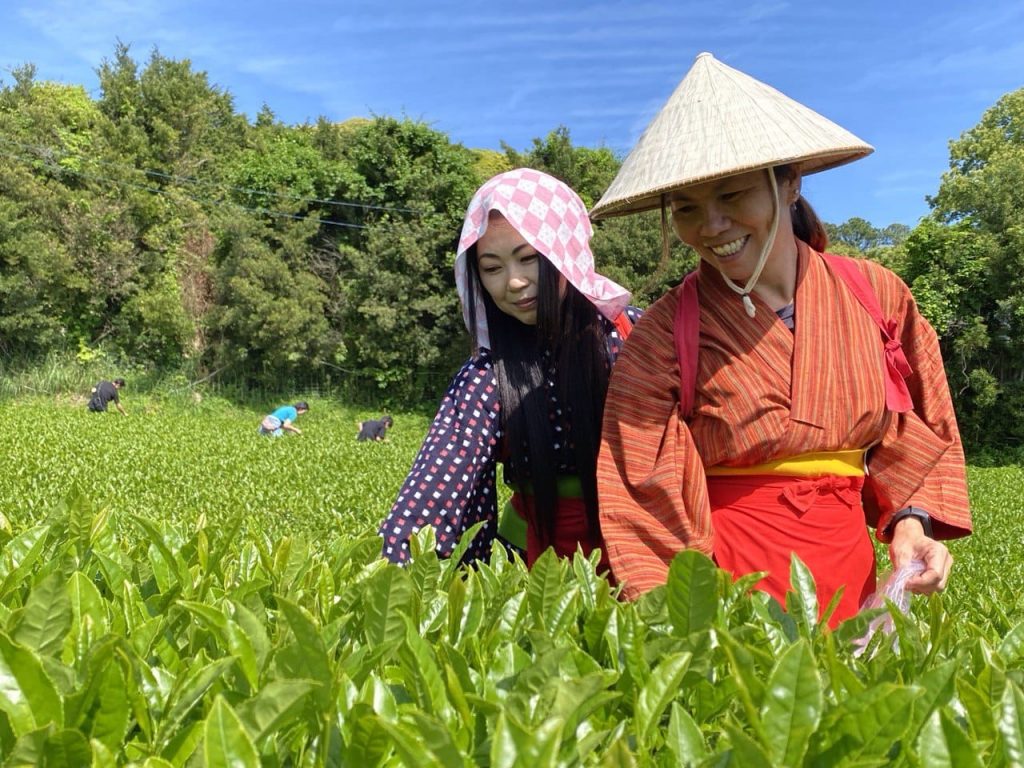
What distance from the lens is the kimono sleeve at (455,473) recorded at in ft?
6.95

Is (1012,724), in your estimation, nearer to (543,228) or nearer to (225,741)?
(225,741)

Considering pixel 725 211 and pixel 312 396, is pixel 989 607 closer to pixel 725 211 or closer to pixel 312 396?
pixel 725 211

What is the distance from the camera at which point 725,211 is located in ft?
6.11

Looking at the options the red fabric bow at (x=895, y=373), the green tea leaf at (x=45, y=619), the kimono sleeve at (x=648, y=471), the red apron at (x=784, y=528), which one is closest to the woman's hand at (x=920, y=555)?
the red apron at (x=784, y=528)

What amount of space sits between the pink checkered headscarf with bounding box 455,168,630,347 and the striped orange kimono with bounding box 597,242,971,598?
0.29 metres

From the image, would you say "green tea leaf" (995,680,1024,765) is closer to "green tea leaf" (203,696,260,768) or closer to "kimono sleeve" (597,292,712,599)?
"green tea leaf" (203,696,260,768)

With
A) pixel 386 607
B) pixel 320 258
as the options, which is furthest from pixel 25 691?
pixel 320 258

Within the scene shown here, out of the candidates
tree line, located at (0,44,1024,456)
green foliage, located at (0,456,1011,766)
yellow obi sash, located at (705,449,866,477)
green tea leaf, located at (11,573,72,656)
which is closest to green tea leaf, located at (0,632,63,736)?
green foliage, located at (0,456,1011,766)

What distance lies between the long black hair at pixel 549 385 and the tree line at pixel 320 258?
1737cm

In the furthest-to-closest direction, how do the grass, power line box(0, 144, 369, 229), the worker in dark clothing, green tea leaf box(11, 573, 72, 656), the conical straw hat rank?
power line box(0, 144, 369, 229)
the worker in dark clothing
the grass
the conical straw hat
green tea leaf box(11, 573, 72, 656)

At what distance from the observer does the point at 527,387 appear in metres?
2.25

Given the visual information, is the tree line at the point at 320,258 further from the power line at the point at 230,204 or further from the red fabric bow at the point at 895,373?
the red fabric bow at the point at 895,373

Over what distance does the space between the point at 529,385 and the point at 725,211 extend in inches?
26.2

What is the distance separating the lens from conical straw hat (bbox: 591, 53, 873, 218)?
1.76 m
